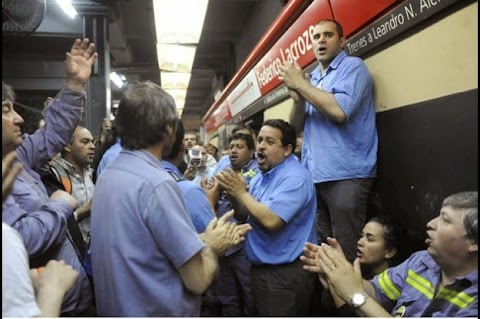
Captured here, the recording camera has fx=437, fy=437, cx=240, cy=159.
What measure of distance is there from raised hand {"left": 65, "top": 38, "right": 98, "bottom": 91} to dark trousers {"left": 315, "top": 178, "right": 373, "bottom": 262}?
1.42 m

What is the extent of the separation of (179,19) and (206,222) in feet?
10.0

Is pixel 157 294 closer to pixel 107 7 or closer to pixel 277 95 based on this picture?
pixel 277 95

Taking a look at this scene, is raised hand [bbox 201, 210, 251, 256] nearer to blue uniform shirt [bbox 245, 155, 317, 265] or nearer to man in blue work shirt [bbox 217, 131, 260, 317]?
blue uniform shirt [bbox 245, 155, 317, 265]

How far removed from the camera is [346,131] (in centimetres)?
244

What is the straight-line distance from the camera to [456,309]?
1.53m

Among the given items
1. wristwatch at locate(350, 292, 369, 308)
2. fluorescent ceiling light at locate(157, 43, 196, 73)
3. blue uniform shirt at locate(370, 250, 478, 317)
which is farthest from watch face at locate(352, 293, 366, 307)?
fluorescent ceiling light at locate(157, 43, 196, 73)

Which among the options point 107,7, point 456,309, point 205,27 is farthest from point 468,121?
point 205,27

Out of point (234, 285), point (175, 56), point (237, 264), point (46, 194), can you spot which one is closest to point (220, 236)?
point (46, 194)

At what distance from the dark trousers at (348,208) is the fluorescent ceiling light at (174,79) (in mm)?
5358

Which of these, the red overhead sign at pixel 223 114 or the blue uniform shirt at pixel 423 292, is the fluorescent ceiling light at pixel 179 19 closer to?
the blue uniform shirt at pixel 423 292

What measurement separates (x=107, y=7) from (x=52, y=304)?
5317 millimetres

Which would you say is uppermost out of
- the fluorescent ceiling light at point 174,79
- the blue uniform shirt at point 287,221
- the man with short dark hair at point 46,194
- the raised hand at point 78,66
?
the fluorescent ceiling light at point 174,79

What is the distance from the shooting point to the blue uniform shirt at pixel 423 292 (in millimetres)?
1532

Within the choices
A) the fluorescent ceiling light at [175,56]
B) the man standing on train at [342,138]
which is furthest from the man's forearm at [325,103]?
the fluorescent ceiling light at [175,56]
